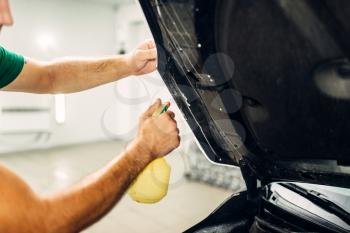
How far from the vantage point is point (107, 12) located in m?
6.15

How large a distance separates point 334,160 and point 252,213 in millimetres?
331

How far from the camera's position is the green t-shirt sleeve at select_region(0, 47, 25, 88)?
49.6 inches

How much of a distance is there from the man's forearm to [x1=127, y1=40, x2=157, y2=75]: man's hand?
0.47m

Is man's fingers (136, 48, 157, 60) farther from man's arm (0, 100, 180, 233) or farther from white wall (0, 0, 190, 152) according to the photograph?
white wall (0, 0, 190, 152)

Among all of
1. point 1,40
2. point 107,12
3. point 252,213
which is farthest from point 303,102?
point 107,12

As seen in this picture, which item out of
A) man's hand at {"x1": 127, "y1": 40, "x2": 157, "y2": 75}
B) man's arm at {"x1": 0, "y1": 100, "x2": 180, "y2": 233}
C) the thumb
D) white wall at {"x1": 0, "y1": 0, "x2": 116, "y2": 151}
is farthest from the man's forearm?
white wall at {"x1": 0, "y1": 0, "x2": 116, "y2": 151}

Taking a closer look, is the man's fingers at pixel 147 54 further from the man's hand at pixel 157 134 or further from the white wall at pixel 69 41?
the white wall at pixel 69 41

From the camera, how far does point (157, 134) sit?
0.95 meters

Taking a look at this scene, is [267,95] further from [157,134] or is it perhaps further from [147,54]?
[147,54]

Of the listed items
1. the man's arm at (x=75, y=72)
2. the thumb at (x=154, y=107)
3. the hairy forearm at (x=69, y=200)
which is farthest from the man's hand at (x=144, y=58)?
the hairy forearm at (x=69, y=200)

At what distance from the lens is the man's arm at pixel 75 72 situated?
1342 mm

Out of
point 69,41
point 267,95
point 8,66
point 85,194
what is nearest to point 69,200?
point 85,194

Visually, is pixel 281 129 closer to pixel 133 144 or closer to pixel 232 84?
pixel 232 84

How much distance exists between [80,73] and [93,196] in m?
0.73
